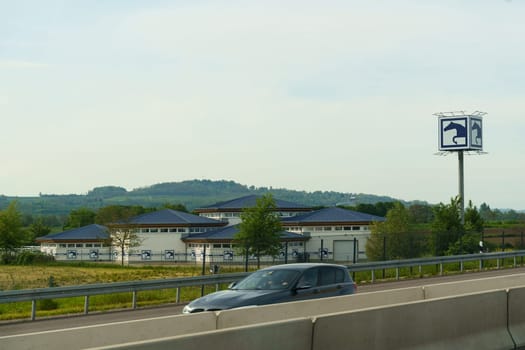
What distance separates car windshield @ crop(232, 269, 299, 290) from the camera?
51.6 feet

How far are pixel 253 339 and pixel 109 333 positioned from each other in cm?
226

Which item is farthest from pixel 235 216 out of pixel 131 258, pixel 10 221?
pixel 10 221

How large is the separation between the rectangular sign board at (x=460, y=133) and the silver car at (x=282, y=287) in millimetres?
61438

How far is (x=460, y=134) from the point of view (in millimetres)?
76438

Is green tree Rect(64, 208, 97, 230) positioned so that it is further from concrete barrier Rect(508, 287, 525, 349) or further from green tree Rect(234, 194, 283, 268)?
concrete barrier Rect(508, 287, 525, 349)

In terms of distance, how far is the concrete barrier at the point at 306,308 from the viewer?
11633 millimetres

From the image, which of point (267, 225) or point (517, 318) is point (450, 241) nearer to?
point (267, 225)

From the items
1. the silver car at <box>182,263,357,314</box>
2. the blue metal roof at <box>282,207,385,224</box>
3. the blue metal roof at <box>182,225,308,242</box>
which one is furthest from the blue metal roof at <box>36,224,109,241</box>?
the silver car at <box>182,263,357,314</box>

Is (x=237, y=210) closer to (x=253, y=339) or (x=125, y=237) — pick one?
(x=125, y=237)

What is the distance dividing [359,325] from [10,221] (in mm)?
89646

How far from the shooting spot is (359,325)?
32.3 ft

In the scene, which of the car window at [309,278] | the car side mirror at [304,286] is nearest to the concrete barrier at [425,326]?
the car side mirror at [304,286]

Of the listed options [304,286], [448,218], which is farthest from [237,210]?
[304,286]

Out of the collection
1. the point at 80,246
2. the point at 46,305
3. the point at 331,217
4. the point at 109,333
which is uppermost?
the point at 331,217
